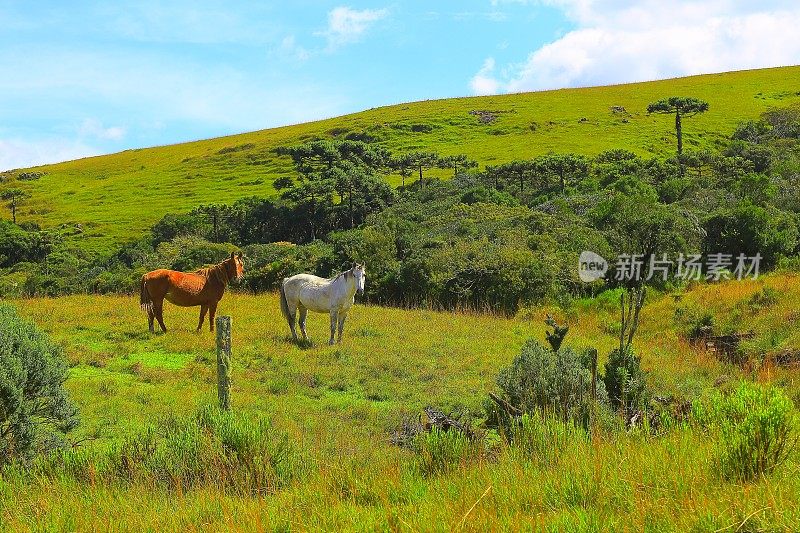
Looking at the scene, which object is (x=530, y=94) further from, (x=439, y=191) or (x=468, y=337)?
(x=468, y=337)

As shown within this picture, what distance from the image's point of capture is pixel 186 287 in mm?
14742

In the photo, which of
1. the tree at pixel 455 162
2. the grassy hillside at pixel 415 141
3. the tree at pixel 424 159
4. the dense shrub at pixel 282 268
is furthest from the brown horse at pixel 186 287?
the grassy hillside at pixel 415 141

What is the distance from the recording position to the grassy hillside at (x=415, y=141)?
78.6 meters

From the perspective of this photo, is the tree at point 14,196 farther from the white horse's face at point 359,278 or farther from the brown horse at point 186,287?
the white horse's face at point 359,278

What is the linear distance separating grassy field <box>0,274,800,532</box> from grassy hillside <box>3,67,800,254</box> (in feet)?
191

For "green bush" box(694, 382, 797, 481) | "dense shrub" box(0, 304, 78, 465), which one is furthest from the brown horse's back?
"green bush" box(694, 382, 797, 481)

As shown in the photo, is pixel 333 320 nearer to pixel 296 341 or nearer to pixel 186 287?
pixel 296 341

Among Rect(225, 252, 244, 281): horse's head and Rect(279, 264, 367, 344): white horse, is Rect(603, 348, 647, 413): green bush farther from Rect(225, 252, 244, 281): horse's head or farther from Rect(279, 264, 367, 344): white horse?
Rect(225, 252, 244, 281): horse's head

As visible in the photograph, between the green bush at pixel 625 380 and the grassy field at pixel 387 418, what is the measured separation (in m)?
1.74

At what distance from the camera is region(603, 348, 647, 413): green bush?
7.87 meters

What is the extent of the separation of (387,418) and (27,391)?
4459mm

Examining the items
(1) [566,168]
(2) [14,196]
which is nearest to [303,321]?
(1) [566,168]

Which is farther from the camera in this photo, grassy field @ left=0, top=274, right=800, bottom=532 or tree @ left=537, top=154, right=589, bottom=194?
tree @ left=537, top=154, right=589, bottom=194

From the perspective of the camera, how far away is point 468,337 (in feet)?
51.7
